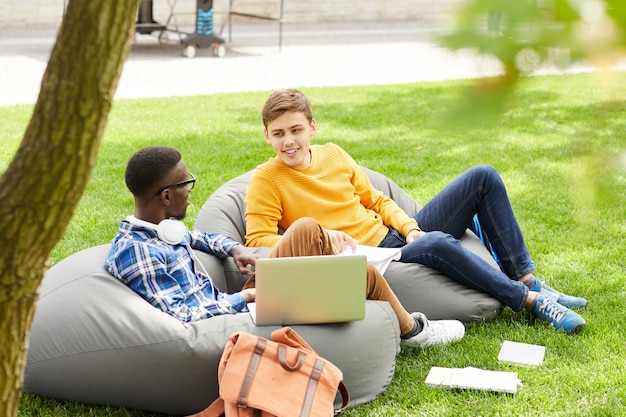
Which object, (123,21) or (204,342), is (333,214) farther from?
(123,21)

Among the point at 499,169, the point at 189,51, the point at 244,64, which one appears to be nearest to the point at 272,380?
the point at 499,169

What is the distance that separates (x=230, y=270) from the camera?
11.8 feet

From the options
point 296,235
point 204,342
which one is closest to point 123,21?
point 204,342

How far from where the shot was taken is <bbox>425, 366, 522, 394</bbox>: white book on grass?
3.03 metres

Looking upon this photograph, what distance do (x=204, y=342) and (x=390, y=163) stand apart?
3439mm

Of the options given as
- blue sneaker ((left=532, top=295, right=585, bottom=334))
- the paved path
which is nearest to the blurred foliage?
blue sneaker ((left=532, top=295, right=585, bottom=334))

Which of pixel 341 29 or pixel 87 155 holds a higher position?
pixel 87 155

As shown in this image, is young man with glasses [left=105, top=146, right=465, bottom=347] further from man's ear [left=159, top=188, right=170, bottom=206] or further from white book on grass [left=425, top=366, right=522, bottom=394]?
white book on grass [left=425, top=366, right=522, bottom=394]

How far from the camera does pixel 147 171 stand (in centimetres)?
297

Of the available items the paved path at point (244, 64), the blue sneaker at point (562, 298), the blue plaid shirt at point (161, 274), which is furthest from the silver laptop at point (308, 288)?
the paved path at point (244, 64)

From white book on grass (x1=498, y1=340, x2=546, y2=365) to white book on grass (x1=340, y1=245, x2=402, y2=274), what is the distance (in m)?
0.53

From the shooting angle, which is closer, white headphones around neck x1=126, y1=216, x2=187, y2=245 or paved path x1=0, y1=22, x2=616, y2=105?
white headphones around neck x1=126, y1=216, x2=187, y2=245

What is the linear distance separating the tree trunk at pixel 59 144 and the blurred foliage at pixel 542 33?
905mm

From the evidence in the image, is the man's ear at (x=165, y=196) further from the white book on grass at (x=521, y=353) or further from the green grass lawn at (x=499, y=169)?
the white book on grass at (x=521, y=353)
